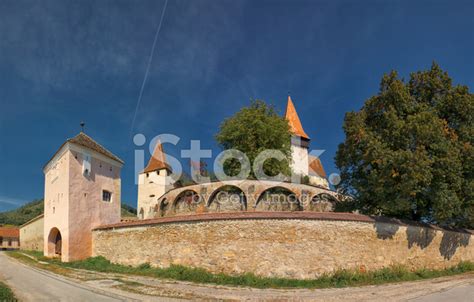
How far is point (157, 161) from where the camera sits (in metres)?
45.3

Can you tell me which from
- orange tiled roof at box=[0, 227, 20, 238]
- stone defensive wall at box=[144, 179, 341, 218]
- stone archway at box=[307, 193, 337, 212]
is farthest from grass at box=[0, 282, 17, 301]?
orange tiled roof at box=[0, 227, 20, 238]

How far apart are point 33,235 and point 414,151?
32660mm

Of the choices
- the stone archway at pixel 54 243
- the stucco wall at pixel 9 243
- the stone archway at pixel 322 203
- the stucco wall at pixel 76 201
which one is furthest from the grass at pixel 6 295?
the stucco wall at pixel 9 243

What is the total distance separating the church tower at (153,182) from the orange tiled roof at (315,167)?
20.8 metres

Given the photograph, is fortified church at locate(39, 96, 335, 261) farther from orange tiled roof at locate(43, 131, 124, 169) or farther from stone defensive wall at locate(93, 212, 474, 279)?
stone defensive wall at locate(93, 212, 474, 279)

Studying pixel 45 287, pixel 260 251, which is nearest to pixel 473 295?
pixel 260 251

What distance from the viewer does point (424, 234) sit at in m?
17.7

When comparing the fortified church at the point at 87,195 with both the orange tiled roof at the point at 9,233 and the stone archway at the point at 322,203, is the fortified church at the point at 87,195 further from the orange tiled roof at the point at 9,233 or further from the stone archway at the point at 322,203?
the orange tiled roof at the point at 9,233

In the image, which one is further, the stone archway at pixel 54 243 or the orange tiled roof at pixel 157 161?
the orange tiled roof at pixel 157 161

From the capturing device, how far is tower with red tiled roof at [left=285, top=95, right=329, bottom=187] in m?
48.0

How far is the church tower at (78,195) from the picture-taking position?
20.9 m

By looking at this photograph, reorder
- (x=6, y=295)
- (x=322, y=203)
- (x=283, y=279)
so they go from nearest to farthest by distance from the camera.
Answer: (x=6, y=295) → (x=283, y=279) → (x=322, y=203)

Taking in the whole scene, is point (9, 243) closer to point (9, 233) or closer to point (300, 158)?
point (9, 233)

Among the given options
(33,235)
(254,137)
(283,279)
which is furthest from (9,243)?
(283,279)
